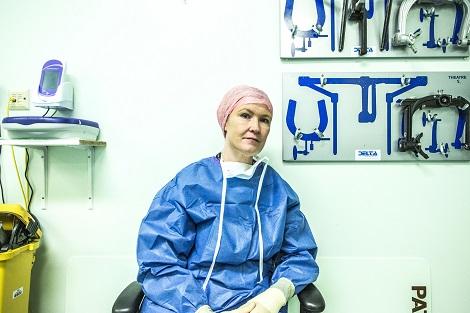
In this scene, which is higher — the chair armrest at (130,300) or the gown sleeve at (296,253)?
the gown sleeve at (296,253)

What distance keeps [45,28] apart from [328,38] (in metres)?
1.27

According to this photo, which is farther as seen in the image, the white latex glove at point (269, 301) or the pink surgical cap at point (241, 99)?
the pink surgical cap at point (241, 99)

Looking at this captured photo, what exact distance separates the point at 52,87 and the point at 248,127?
813 millimetres

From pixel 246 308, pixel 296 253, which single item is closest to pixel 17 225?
pixel 246 308

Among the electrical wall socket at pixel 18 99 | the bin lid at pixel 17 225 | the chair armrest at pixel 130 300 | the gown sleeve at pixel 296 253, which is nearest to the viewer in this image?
the chair armrest at pixel 130 300

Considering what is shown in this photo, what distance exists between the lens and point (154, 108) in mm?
1342

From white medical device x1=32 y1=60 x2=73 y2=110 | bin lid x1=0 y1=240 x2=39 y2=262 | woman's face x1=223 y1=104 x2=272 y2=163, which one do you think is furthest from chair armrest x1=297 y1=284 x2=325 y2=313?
white medical device x1=32 y1=60 x2=73 y2=110

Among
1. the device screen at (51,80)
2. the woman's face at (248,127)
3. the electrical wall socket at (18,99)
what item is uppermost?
the device screen at (51,80)

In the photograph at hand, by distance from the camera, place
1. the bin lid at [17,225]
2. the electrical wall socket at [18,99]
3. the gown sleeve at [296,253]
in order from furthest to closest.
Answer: the electrical wall socket at [18,99] < the bin lid at [17,225] < the gown sleeve at [296,253]

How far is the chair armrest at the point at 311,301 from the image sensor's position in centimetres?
87

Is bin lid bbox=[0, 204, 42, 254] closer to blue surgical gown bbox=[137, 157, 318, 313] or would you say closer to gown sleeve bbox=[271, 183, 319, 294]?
blue surgical gown bbox=[137, 157, 318, 313]

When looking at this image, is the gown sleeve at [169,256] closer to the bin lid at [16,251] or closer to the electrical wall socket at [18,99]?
the bin lid at [16,251]

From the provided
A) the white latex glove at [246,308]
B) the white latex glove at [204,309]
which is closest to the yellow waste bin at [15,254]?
the white latex glove at [204,309]

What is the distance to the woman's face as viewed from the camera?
3.37 ft
